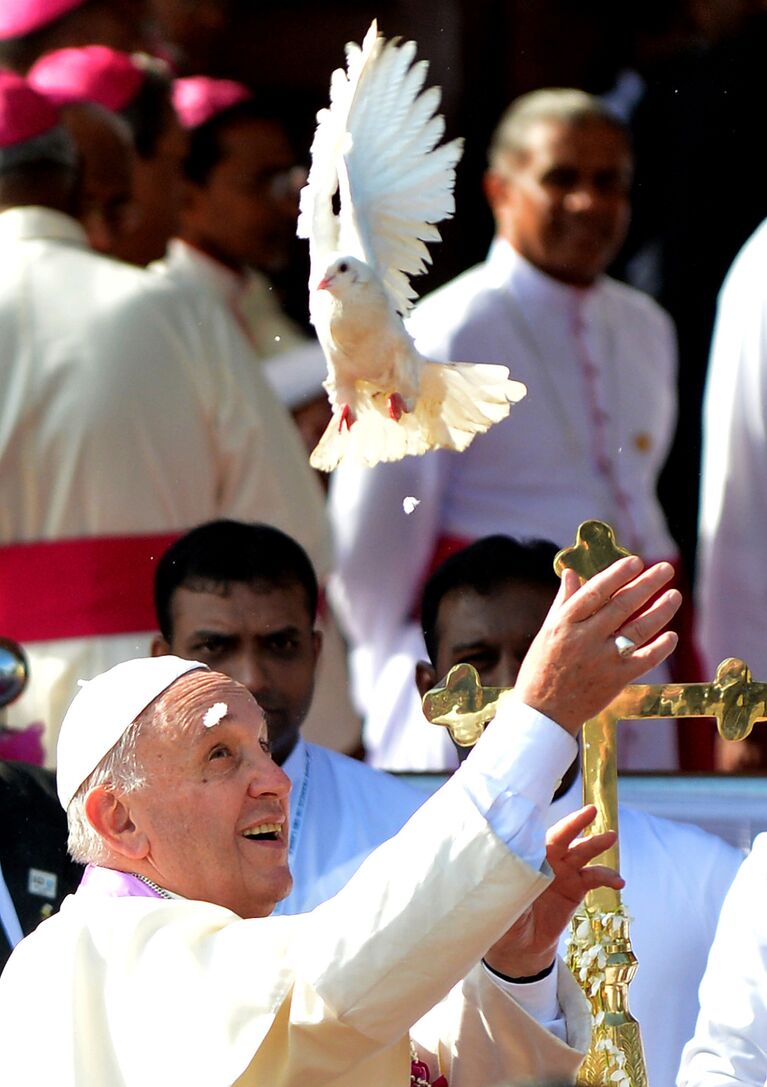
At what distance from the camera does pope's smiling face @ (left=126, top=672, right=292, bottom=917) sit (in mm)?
2283

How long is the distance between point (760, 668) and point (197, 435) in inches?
44.4

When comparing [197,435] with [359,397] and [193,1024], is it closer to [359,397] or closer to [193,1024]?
[359,397]

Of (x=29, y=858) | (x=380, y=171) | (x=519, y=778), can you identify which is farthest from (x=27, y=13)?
(x=519, y=778)

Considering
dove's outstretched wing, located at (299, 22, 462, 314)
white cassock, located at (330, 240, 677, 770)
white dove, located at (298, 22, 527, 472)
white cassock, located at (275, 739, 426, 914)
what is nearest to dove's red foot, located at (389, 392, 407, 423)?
white dove, located at (298, 22, 527, 472)

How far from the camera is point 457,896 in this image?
2.03 m

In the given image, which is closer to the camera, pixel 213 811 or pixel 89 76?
pixel 213 811

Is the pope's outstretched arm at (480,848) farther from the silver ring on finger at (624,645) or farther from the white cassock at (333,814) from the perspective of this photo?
the white cassock at (333,814)

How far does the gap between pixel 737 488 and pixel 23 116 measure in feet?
5.03

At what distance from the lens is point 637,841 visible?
10.5 feet

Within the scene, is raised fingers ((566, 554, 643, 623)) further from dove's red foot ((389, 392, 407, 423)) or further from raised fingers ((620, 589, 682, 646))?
dove's red foot ((389, 392, 407, 423))

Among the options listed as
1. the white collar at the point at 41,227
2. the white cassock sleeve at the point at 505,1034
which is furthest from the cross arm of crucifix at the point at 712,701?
the white collar at the point at 41,227

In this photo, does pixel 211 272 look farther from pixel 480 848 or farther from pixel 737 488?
pixel 480 848

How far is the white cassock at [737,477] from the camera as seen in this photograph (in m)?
3.44

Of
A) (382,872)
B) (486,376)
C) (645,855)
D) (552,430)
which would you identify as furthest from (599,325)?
(382,872)
